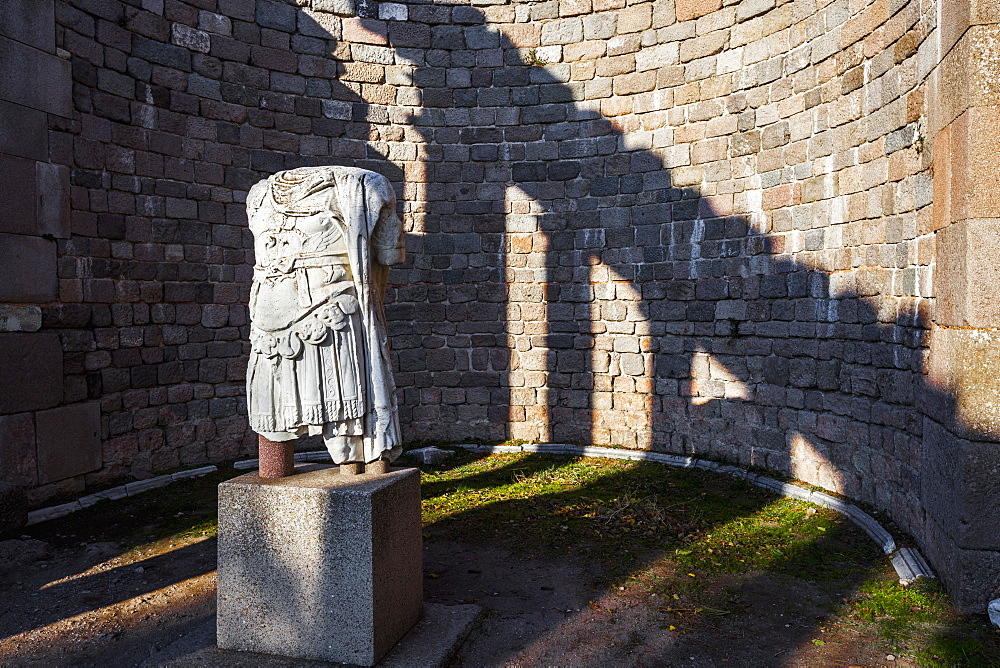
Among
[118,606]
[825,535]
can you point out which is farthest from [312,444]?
[825,535]

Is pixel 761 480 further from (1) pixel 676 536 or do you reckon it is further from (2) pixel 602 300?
(2) pixel 602 300

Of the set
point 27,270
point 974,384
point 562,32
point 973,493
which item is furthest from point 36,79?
point 973,493

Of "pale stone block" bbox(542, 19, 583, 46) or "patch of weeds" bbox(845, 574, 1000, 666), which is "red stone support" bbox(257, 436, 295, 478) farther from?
"pale stone block" bbox(542, 19, 583, 46)

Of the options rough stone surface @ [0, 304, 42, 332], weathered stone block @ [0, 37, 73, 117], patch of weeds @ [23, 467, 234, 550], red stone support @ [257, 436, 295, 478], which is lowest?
patch of weeds @ [23, 467, 234, 550]

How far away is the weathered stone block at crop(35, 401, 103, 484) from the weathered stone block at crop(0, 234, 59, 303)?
0.98 meters

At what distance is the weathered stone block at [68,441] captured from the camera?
528 cm

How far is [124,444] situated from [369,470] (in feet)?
13.7

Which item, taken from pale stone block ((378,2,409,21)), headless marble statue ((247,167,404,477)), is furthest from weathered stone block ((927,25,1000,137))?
pale stone block ((378,2,409,21))

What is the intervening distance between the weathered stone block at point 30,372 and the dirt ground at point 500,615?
4.27 feet

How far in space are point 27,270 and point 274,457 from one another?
3772 millimetres

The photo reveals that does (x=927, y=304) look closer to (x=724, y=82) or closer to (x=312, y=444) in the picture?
(x=724, y=82)

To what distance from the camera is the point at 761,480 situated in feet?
18.8

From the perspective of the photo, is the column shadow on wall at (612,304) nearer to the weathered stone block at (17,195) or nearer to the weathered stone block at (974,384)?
the weathered stone block at (974,384)

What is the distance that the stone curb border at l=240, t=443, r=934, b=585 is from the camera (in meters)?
3.87
